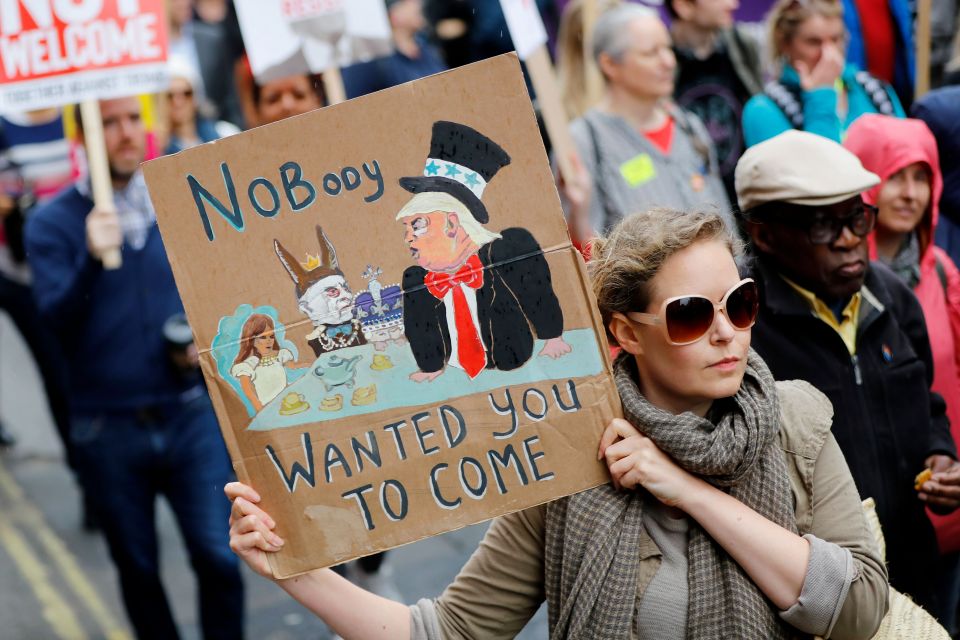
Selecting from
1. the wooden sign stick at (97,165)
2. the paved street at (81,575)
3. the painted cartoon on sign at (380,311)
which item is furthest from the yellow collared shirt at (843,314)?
the wooden sign stick at (97,165)

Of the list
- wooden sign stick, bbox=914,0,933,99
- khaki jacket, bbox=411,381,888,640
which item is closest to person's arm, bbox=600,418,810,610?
khaki jacket, bbox=411,381,888,640

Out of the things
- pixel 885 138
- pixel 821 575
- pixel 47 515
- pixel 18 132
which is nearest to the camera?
pixel 821 575

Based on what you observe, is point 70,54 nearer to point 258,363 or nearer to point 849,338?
point 258,363

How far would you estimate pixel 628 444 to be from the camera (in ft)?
7.84

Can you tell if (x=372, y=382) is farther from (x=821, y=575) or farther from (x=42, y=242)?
(x=42, y=242)

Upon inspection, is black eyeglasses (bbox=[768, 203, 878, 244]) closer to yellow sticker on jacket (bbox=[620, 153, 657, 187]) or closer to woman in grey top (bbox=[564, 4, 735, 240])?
woman in grey top (bbox=[564, 4, 735, 240])

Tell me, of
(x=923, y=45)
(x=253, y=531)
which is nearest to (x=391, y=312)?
(x=253, y=531)

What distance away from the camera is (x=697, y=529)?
7.88ft

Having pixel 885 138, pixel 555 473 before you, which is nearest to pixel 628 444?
pixel 555 473

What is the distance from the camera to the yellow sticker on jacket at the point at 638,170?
18.3 ft

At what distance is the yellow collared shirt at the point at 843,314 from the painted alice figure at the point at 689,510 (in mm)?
848

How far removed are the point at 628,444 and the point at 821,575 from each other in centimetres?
41

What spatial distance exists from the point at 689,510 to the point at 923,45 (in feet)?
16.1

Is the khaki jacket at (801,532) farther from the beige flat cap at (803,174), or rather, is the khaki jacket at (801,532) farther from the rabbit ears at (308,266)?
the beige flat cap at (803,174)
